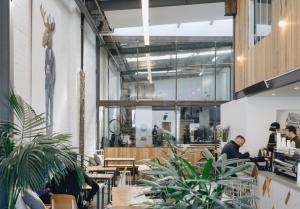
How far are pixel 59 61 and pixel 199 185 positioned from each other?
5.93 meters

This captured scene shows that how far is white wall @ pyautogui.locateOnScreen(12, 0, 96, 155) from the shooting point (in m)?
5.16

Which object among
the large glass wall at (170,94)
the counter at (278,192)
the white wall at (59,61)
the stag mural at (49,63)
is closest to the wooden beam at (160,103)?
the large glass wall at (170,94)

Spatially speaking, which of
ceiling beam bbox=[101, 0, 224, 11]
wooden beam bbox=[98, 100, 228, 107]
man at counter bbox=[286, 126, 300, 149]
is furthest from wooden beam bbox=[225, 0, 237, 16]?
wooden beam bbox=[98, 100, 228, 107]

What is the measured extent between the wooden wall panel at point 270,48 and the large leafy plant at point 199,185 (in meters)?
3.50

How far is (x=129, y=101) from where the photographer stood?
12906 millimetres

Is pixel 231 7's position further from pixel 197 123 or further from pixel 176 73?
pixel 197 123

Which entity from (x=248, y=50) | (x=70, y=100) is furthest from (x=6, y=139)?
(x=248, y=50)

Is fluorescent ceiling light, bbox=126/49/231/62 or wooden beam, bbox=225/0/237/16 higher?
wooden beam, bbox=225/0/237/16

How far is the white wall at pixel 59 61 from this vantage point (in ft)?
16.9

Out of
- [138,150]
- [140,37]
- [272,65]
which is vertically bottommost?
[138,150]

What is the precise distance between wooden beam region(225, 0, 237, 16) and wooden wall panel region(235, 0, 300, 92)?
18 cm

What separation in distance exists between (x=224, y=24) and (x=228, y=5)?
12.1 ft

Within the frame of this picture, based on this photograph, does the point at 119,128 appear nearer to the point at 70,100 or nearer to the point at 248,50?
the point at 70,100

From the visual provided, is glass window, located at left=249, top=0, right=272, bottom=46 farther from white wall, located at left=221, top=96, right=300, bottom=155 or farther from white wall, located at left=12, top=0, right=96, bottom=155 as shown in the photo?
white wall, located at left=12, top=0, right=96, bottom=155
